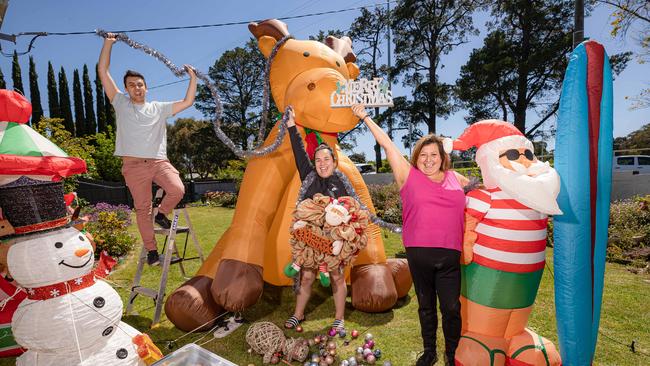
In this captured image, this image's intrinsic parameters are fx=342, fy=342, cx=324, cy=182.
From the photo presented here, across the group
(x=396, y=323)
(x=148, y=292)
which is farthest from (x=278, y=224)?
(x=396, y=323)

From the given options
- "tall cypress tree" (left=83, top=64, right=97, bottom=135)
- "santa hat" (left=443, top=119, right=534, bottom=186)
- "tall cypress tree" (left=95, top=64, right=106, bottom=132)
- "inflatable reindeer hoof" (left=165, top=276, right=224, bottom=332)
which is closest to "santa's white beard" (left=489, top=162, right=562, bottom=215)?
"santa hat" (left=443, top=119, right=534, bottom=186)

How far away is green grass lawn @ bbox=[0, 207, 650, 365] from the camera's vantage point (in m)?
3.01

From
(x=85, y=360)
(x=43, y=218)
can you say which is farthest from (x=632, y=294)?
(x=43, y=218)

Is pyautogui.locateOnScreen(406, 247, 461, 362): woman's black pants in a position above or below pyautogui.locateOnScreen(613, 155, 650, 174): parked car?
below

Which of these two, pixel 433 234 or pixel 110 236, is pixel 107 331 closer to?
pixel 433 234

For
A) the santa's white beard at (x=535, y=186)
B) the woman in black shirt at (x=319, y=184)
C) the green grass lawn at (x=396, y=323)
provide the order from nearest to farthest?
the santa's white beard at (x=535, y=186), the green grass lawn at (x=396, y=323), the woman in black shirt at (x=319, y=184)

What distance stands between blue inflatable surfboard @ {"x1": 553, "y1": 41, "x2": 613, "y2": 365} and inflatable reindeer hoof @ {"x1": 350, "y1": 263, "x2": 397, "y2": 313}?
1535 millimetres

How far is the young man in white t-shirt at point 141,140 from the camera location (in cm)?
318

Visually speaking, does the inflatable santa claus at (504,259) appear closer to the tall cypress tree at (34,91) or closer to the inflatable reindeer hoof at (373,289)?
the inflatable reindeer hoof at (373,289)

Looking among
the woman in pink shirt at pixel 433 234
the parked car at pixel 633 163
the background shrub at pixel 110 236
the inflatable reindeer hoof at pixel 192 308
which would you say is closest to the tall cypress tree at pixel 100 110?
the background shrub at pixel 110 236

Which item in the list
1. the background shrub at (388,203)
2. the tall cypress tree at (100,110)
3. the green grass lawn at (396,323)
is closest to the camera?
the green grass lawn at (396,323)

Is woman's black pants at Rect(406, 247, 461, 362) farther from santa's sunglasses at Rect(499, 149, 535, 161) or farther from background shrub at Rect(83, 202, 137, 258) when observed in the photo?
background shrub at Rect(83, 202, 137, 258)

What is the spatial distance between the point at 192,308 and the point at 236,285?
44cm

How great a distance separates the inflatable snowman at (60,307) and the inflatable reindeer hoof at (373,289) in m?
2.08
